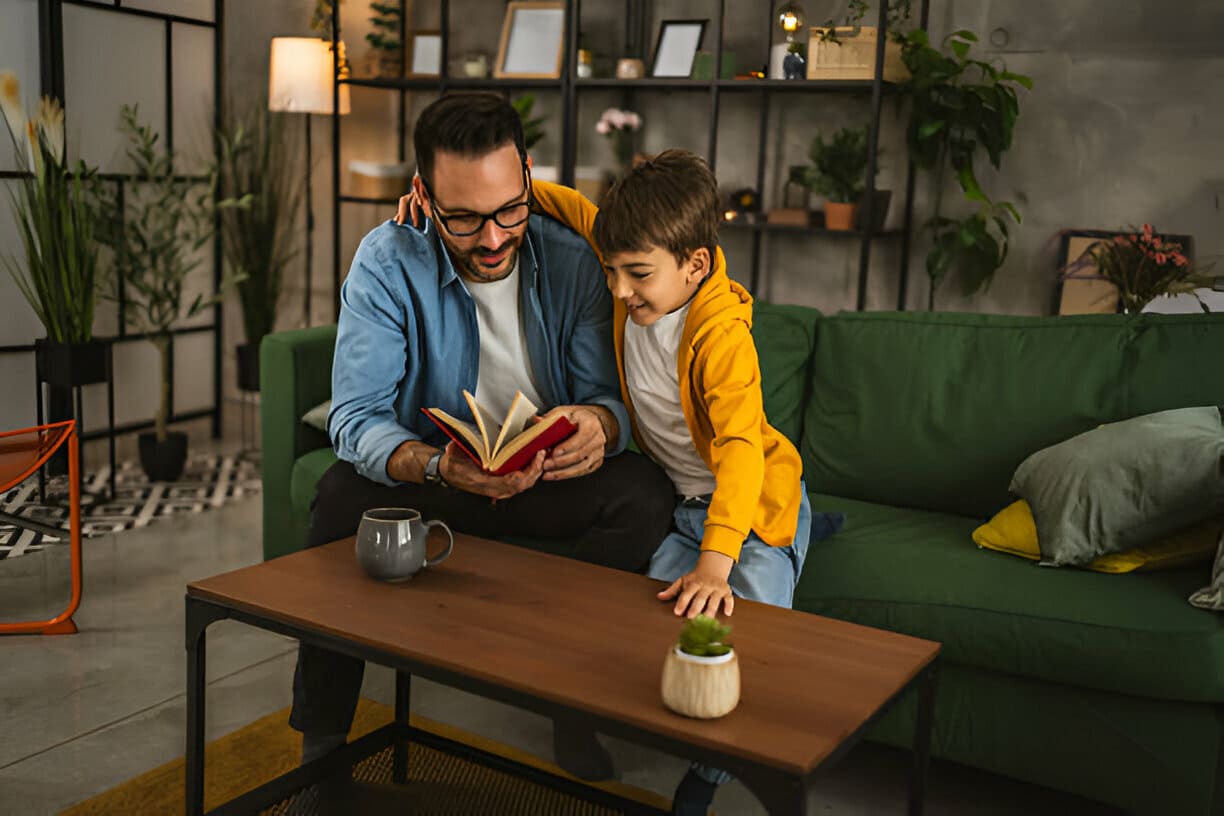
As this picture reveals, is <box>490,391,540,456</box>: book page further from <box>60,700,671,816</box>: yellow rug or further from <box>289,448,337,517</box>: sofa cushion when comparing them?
<box>289,448,337,517</box>: sofa cushion

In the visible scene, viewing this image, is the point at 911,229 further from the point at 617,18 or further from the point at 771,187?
the point at 617,18

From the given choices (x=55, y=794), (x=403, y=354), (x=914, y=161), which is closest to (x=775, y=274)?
(x=914, y=161)

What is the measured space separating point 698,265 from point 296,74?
3150 millimetres

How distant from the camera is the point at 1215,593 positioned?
1925 millimetres

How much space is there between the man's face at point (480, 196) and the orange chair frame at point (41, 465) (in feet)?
3.98

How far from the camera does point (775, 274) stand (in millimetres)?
4379

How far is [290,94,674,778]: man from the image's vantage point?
6.24ft

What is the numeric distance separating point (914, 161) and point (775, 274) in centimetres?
75

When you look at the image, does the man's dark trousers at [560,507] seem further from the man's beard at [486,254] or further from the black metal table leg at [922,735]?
the black metal table leg at [922,735]

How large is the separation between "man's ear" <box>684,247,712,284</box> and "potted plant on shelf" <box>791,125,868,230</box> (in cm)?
208

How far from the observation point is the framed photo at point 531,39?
4453mm

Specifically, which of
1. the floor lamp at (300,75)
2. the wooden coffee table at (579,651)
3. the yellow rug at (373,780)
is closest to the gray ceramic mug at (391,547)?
the wooden coffee table at (579,651)

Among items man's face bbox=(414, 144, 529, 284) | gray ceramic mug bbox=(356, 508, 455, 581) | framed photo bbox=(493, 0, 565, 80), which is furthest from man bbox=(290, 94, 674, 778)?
framed photo bbox=(493, 0, 565, 80)

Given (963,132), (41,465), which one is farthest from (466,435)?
(963,132)
